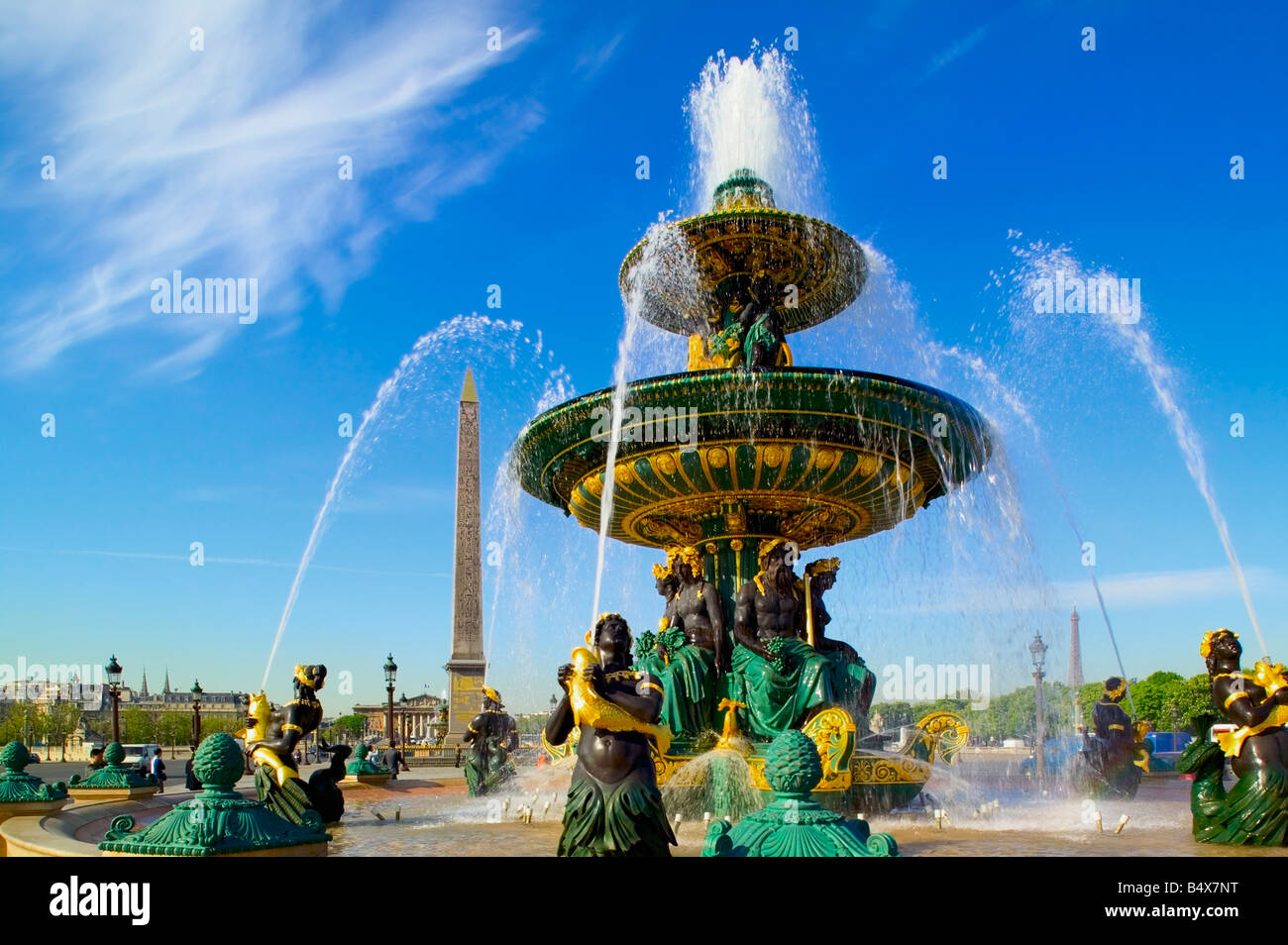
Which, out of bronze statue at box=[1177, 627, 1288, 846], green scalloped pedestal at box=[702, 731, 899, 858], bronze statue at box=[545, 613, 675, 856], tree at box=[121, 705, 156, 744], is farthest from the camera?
tree at box=[121, 705, 156, 744]

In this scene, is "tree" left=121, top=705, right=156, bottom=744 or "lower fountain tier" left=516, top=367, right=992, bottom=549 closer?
"lower fountain tier" left=516, top=367, right=992, bottom=549

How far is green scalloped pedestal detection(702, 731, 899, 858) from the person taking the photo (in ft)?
14.9

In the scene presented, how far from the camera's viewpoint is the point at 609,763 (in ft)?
18.4

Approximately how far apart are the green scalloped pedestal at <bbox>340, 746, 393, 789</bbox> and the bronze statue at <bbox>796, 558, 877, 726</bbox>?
910 cm

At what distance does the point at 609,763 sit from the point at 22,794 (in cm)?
708

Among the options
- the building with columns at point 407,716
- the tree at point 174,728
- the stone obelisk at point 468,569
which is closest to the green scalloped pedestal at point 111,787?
the stone obelisk at point 468,569

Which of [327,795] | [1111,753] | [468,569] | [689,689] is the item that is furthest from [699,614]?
[468,569]

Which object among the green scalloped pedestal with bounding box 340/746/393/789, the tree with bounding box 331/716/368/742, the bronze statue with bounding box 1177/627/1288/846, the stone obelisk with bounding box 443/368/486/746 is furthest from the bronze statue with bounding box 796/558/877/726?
the tree with bounding box 331/716/368/742

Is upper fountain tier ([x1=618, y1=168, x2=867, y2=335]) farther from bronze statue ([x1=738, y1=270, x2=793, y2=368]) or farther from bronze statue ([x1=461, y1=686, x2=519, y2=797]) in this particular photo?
bronze statue ([x1=461, y1=686, x2=519, y2=797])

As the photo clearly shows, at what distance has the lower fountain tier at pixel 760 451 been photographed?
34.9 ft

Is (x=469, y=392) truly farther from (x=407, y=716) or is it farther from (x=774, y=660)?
(x=407, y=716)

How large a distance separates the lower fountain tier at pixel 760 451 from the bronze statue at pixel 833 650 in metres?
0.83
